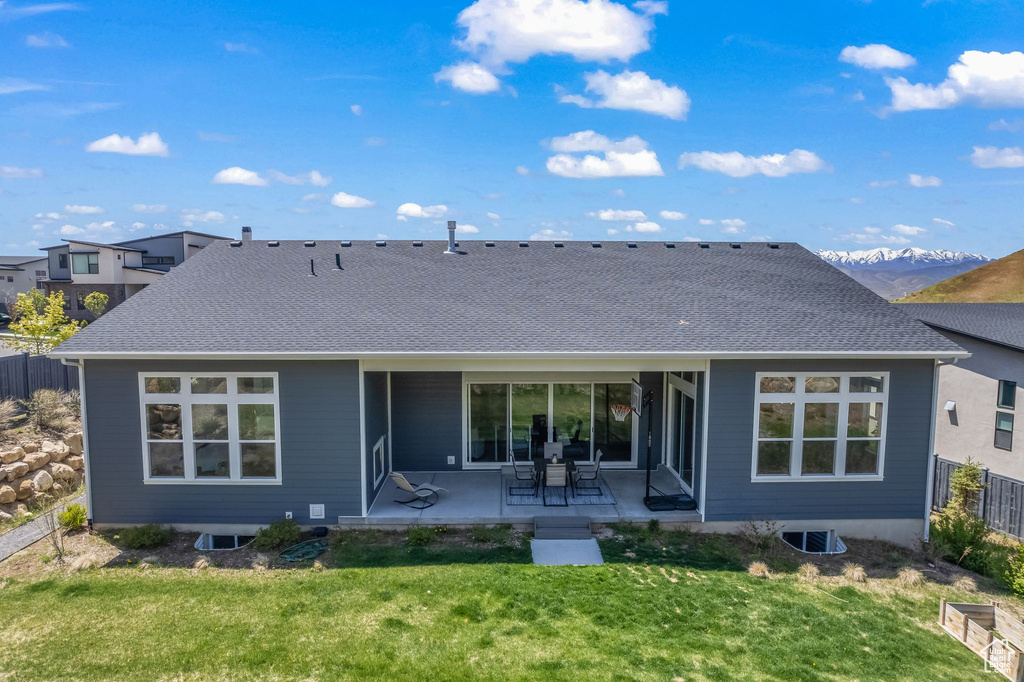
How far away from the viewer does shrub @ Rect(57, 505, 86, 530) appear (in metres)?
9.97

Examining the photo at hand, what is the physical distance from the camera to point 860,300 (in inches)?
472

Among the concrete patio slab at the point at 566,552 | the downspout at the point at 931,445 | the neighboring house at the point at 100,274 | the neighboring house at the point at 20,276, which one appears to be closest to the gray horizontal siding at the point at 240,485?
the concrete patio slab at the point at 566,552

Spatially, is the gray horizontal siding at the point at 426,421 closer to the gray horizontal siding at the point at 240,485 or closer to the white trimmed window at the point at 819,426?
the gray horizontal siding at the point at 240,485

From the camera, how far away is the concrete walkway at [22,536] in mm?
9508

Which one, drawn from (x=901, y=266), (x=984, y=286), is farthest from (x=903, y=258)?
(x=984, y=286)

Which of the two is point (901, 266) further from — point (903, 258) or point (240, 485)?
point (240, 485)

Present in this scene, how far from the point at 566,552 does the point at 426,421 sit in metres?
4.80

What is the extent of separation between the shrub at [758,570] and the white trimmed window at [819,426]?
1647mm

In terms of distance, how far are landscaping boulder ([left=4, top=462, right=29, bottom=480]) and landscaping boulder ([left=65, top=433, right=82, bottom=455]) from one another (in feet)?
4.98

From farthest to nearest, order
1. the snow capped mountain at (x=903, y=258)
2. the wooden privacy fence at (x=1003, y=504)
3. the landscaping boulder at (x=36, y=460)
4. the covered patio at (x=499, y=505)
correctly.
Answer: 1. the snow capped mountain at (x=903, y=258)
2. the landscaping boulder at (x=36, y=460)
3. the wooden privacy fence at (x=1003, y=504)
4. the covered patio at (x=499, y=505)

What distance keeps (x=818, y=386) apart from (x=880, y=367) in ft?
3.64

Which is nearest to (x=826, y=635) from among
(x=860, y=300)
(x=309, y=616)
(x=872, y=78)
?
(x=309, y=616)

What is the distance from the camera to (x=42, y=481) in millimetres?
12016

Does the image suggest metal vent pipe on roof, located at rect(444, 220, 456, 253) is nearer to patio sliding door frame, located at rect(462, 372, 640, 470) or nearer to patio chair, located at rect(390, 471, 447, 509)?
patio sliding door frame, located at rect(462, 372, 640, 470)
